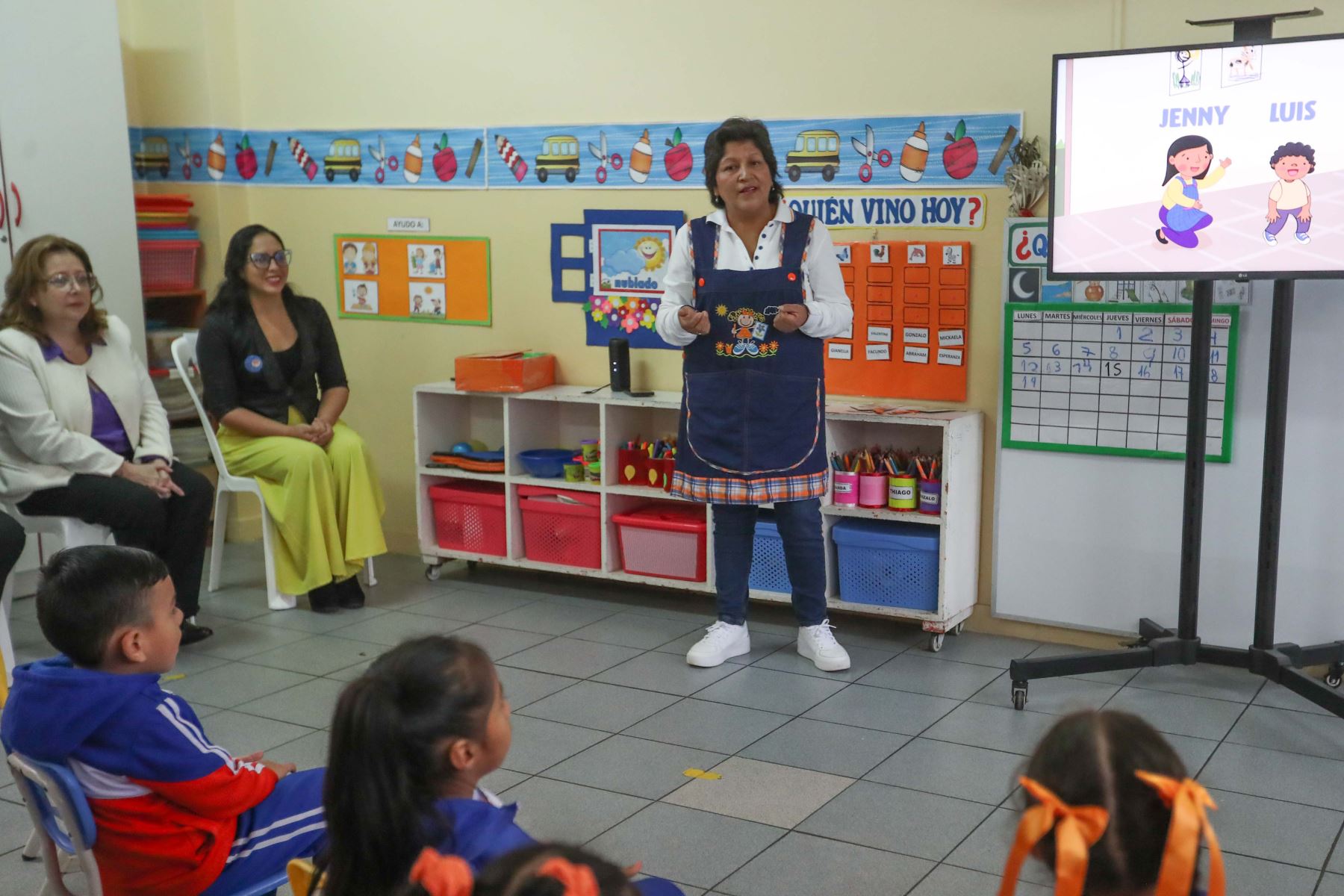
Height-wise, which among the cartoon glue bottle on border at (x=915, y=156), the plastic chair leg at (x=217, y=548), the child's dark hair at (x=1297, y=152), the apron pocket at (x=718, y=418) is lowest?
the plastic chair leg at (x=217, y=548)

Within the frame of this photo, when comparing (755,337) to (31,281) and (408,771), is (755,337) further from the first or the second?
(408,771)

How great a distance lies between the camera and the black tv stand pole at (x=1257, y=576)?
330cm

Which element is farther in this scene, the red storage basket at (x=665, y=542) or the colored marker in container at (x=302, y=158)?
the colored marker in container at (x=302, y=158)

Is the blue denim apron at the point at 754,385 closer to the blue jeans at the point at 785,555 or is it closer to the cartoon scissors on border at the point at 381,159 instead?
the blue jeans at the point at 785,555

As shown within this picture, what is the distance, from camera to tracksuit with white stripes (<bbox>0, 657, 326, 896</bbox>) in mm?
1909

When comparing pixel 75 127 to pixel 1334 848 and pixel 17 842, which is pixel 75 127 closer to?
pixel 17 842

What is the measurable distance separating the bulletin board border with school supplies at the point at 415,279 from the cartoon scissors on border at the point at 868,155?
1.48 metres

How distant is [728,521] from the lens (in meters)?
3.88

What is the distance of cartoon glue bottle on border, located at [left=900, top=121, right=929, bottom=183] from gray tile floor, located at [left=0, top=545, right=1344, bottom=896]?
143 cm

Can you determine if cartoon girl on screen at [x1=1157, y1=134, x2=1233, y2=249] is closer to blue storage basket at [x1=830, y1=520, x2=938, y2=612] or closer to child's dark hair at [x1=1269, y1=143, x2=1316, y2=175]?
child's dark hair at [x1=1269, y1=143, x2=1316, y2=175]

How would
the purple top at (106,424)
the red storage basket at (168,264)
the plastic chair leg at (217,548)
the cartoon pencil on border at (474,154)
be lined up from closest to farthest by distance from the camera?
the purple top at (106,424)
the plastic chair leg at (217,548)
the cartoon pencil on border at (474,154)
the red storage basket at (168,264)

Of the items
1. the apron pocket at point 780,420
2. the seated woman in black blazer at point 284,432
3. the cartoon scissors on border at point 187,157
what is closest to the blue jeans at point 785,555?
the apron pocket at point 780,420

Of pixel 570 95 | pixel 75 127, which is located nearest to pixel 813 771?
pixel 570 95

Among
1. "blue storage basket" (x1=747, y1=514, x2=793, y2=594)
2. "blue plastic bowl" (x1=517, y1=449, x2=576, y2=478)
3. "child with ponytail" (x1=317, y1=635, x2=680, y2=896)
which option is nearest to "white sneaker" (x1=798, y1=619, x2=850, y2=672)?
"blue storage basket" (x1=747, y1=514, x2=793, y2=594)
